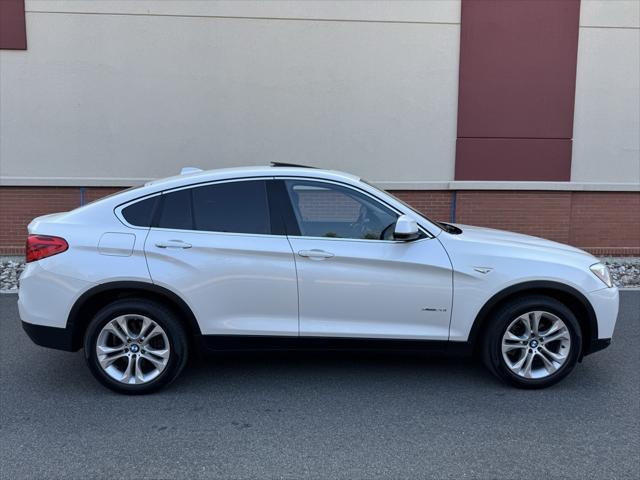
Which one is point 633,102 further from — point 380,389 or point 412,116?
point 380,389

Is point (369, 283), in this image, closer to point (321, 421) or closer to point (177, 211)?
point (321, 421)

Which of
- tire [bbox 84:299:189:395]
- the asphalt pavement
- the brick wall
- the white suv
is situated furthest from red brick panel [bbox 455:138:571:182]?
tire [bbox 84:299:189:395]

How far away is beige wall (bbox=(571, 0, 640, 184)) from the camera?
9758 millimetres

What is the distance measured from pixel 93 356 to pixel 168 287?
77 centimetres

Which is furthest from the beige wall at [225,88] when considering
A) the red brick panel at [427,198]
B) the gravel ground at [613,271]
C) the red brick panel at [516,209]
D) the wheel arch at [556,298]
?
the wheel arch at [556,298]

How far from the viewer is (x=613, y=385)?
4656 mm

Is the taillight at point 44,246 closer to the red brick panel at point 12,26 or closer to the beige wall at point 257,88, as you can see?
the beige wall at point 257,88

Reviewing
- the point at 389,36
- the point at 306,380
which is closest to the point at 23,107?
the point at 389,36

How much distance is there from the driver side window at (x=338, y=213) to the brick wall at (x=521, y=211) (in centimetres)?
556

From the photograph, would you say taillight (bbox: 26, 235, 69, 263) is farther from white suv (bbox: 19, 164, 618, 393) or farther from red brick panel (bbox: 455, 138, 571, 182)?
red brick panel (bbox: 455, 138, 571, 182)

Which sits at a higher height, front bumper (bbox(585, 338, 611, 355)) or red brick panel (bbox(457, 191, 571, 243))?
red brick panel (bbox(457, 191, 571, 243))

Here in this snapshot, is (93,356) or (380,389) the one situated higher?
(93,356)

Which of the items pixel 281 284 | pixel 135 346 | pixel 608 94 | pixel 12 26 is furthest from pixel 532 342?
pixel 12 26

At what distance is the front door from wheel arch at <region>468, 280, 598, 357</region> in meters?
0.27
